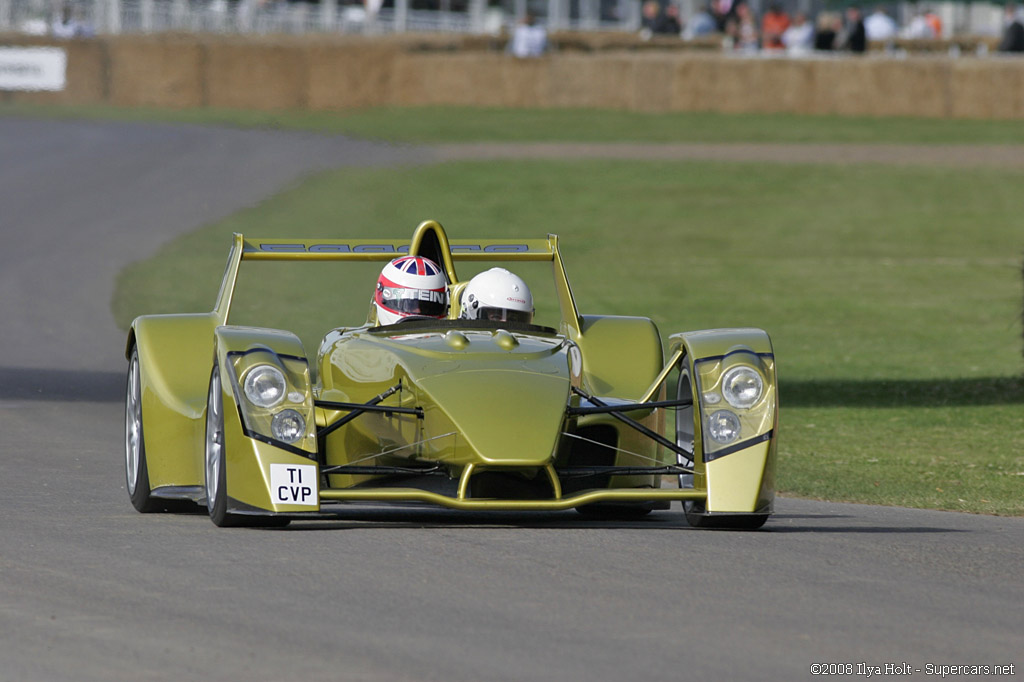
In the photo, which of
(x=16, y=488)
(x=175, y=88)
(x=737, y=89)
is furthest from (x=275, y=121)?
(x=16, y=488)

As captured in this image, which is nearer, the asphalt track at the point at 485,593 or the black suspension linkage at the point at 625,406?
the asphalt track at the point at 485,593

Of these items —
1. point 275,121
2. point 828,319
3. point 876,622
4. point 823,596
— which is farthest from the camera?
point 275,121

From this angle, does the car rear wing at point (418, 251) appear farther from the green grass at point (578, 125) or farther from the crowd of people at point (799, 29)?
the crowd of people at point (799, 29)

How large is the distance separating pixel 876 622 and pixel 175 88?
44.3 m

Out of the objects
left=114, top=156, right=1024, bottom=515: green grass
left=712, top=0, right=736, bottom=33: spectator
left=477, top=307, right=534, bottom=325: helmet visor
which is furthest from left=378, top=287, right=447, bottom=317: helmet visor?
left=712, top=0, right=736, bottom=33: spectator

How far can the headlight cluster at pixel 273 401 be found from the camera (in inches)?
286

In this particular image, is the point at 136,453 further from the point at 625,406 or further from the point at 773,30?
the point at 773,30

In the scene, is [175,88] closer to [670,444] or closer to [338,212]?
Result: [338,212]

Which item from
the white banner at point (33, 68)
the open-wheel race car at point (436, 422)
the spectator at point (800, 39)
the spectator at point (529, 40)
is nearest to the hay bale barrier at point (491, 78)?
the white banner at point (33, 68)

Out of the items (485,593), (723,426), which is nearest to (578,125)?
(723,426)

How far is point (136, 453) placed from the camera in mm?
8562

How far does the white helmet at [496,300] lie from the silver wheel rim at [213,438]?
1.43 m

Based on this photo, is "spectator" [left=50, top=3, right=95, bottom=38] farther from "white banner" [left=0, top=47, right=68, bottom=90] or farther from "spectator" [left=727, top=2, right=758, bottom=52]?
"spectator" [left=727, top=2, right=758, bottom=52]

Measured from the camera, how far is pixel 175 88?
159 ft
